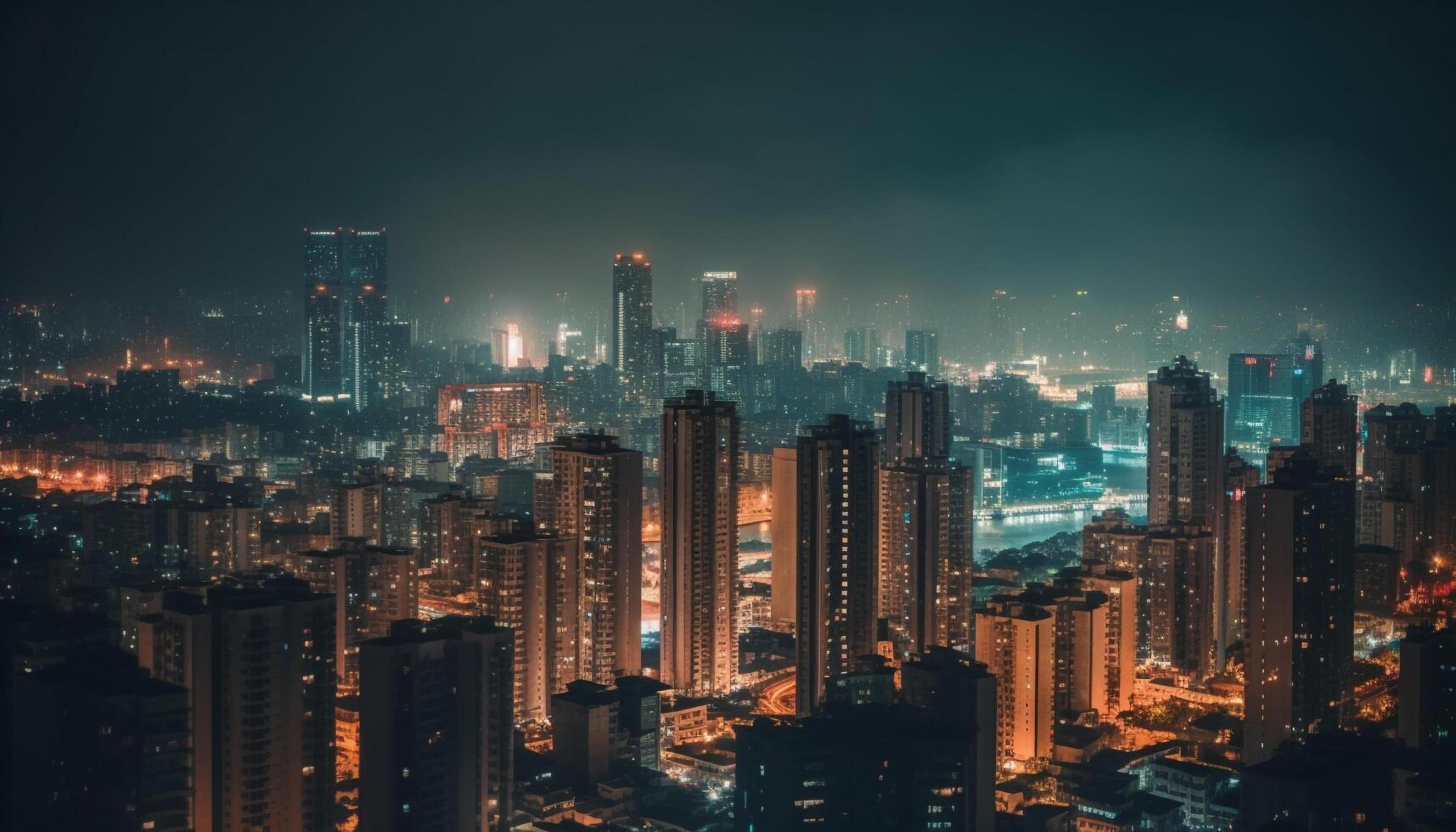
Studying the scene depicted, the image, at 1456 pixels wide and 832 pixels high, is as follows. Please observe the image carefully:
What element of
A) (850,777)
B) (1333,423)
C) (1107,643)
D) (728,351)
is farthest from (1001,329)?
(850,777)

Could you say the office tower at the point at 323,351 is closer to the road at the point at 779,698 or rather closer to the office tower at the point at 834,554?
the road at the point at 779,698

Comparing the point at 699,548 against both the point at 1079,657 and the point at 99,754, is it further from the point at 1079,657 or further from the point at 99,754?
the point at 99,754

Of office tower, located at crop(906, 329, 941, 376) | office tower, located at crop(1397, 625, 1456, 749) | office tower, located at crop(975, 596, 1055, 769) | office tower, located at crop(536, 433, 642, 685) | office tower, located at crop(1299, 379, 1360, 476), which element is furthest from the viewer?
office tower, located at crop(906, 329, 941, 376)

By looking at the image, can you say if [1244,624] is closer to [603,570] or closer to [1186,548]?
[1186,548]

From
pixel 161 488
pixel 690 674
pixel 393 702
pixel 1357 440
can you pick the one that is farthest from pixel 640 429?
pixel 393 702

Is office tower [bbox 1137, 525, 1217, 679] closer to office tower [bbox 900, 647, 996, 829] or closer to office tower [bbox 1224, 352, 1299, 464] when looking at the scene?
office tower [bbox 900, 647, 996, 829]

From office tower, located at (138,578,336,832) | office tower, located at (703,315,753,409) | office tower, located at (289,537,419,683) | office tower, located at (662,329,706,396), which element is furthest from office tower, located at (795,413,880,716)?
office tower, located at (662,329,706,396)

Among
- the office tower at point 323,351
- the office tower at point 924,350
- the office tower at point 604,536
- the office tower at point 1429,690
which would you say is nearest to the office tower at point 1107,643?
the office tower at point 1429,690
